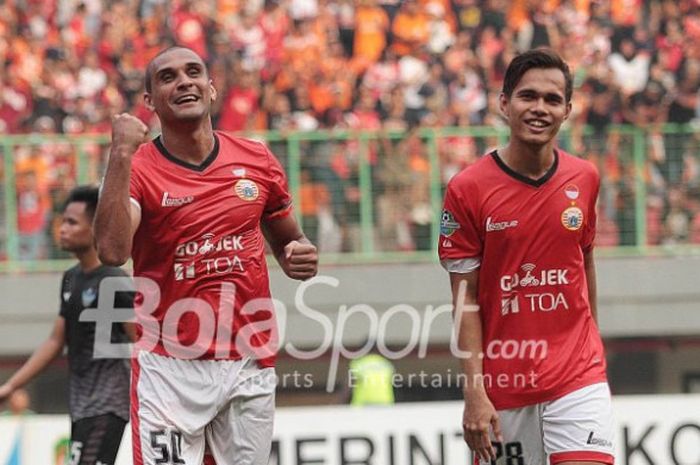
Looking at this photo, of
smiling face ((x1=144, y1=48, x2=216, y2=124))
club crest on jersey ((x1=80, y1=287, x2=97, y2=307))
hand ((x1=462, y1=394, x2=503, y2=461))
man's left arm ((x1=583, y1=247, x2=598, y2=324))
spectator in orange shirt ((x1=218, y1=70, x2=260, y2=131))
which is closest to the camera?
hand ((x1=462, y1=394, x2=503, y2=461))

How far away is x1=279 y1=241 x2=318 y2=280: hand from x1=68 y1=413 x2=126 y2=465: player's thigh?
2257mm

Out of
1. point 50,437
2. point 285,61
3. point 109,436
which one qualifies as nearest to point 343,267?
point 285,61

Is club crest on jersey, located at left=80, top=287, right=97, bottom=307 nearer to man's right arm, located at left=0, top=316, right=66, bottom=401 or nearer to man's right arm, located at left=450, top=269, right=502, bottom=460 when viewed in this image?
man's right arm, located at left=0, top=316, right=66, bottom=401

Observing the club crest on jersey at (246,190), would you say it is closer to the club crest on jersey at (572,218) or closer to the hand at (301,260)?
the hand at (301,260)

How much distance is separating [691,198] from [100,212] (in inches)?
395

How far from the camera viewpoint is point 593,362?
6.88 meters

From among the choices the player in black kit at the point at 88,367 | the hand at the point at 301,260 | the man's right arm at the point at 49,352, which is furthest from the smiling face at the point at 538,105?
the man's right arm at the point at 49,352

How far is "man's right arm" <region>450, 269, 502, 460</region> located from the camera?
667cm

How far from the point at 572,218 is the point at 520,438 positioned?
1033 mm

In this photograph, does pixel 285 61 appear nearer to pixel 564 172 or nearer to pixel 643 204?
pixel 643 204

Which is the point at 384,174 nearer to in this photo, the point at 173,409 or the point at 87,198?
the point at 87,198

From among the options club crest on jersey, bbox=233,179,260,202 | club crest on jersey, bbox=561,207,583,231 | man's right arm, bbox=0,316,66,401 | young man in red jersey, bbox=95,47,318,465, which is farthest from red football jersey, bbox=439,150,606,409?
man's right arm, bbox=0,316,66,401

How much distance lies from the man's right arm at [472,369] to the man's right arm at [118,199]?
155 cm

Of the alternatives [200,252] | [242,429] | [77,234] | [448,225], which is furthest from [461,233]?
[77,234]
